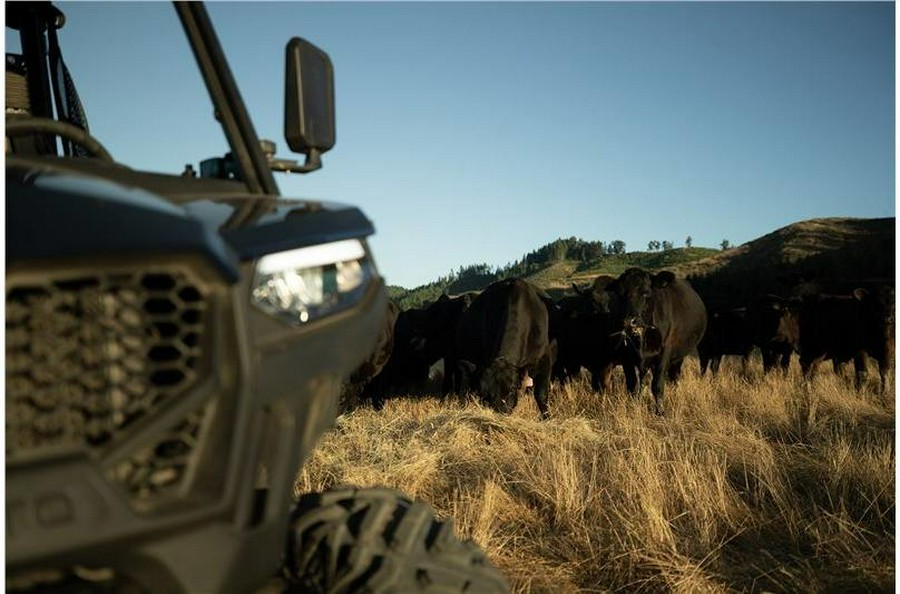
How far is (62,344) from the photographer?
1.23 meters

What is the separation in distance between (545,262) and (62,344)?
6512 centimetres

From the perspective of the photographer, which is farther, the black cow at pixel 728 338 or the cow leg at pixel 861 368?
the black cow at pixel 728 338

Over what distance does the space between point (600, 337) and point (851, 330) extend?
4690 mm

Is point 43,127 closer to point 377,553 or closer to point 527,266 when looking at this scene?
point 377,553

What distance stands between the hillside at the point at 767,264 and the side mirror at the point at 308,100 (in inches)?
689

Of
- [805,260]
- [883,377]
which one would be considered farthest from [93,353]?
[805,260]

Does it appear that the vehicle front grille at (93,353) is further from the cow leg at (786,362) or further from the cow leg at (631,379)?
the cow leg at (786,362)

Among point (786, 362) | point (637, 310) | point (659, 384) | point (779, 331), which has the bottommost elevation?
point (786, 362)

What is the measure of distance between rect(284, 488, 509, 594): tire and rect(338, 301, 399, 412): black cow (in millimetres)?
9499

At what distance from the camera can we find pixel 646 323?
12.8 m

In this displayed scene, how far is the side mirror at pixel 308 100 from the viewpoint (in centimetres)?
249

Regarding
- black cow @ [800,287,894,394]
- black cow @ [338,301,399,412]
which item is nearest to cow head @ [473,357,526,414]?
black cow @ [338,301,399,412]

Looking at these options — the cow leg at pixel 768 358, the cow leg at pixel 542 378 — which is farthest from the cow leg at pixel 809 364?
the cow leg at pixel 542 378

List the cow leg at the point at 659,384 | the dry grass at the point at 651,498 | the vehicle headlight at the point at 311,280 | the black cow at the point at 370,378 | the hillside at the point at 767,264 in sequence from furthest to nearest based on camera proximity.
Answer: the hillside at the point at 767,264, the black cow at the point at 370,378, the cow leg at the point at 659,384, the dry grass at the point at 651,498, the vehicle headlight at the point at 311,280
